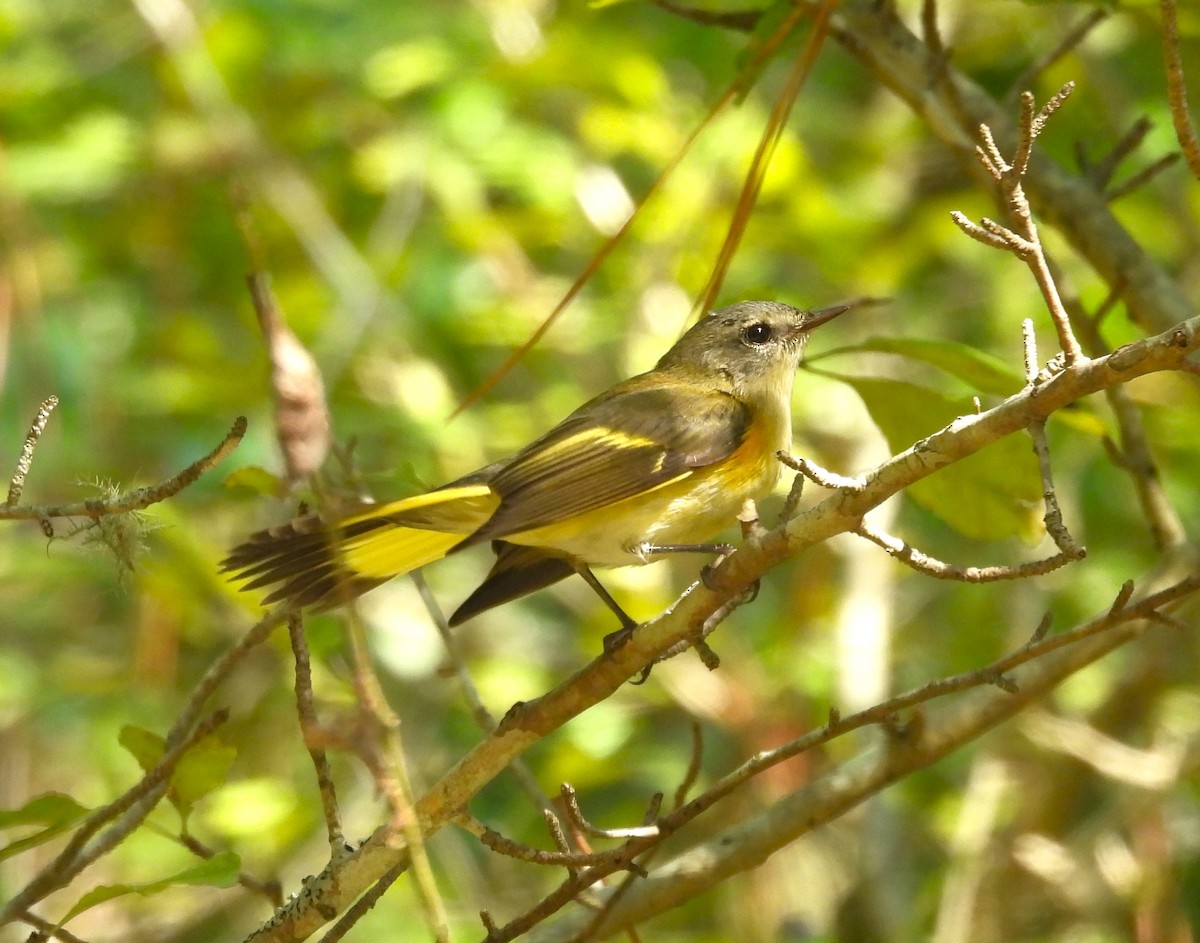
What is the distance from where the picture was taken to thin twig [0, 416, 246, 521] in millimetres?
1526

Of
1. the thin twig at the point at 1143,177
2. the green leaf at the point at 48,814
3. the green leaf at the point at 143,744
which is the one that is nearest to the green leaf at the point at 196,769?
the green leaf at the point at 143,744

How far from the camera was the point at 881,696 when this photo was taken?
3.76 m

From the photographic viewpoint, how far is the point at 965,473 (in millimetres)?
2166

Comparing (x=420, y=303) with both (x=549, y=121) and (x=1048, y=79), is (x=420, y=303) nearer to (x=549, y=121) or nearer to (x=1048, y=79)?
(x=549, y=121)

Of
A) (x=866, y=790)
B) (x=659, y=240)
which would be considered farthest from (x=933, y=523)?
(x=866, y=790)

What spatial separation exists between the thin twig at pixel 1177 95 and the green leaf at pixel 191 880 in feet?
4.46

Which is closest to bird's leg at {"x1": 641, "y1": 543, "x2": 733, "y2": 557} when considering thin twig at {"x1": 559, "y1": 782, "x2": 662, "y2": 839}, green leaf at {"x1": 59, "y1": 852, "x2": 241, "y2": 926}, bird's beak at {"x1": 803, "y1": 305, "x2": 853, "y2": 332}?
bird's beak at {"x1": 803, "y1": 305, "x2": 853, "y2": 332}

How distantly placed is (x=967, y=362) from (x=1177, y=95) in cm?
57

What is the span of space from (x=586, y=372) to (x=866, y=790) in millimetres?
2507

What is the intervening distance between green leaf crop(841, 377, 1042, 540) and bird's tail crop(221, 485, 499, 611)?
2.51ft

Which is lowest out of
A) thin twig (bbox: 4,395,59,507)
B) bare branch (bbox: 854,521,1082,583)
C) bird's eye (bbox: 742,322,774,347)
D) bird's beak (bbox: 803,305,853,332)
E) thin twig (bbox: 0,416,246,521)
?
bare branch (bbox: 854,521,1082,583)

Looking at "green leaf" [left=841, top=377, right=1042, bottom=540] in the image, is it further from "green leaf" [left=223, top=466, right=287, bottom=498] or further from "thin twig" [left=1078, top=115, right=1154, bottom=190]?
"green leaf" [left=223, top=466, right=287, bottom=498]

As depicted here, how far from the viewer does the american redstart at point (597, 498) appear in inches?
94.4

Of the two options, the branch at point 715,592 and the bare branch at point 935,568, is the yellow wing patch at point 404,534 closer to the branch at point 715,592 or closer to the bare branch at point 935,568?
the branch at point 715,592
